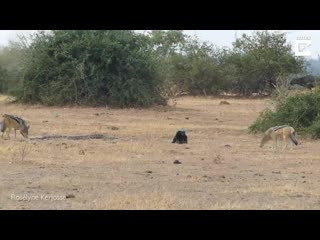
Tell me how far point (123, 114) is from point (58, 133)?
26.8 ft

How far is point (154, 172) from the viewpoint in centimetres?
993

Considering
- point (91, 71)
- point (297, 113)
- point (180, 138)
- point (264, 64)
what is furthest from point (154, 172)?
point (264, 64)

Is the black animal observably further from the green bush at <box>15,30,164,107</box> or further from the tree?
the tree

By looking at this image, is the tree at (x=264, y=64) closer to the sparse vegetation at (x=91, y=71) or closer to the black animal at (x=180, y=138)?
the sparse vegetation at (x=91, y=71)

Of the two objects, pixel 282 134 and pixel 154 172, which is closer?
pixel 154 172

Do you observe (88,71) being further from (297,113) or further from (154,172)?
(154,172)

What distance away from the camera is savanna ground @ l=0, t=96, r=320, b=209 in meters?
7.49

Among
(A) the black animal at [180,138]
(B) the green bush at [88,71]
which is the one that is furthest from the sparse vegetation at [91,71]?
(A) the black animal at [180,138]

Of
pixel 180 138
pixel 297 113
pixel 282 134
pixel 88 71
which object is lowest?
pixel 180 138

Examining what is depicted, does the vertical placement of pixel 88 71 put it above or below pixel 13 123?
above
